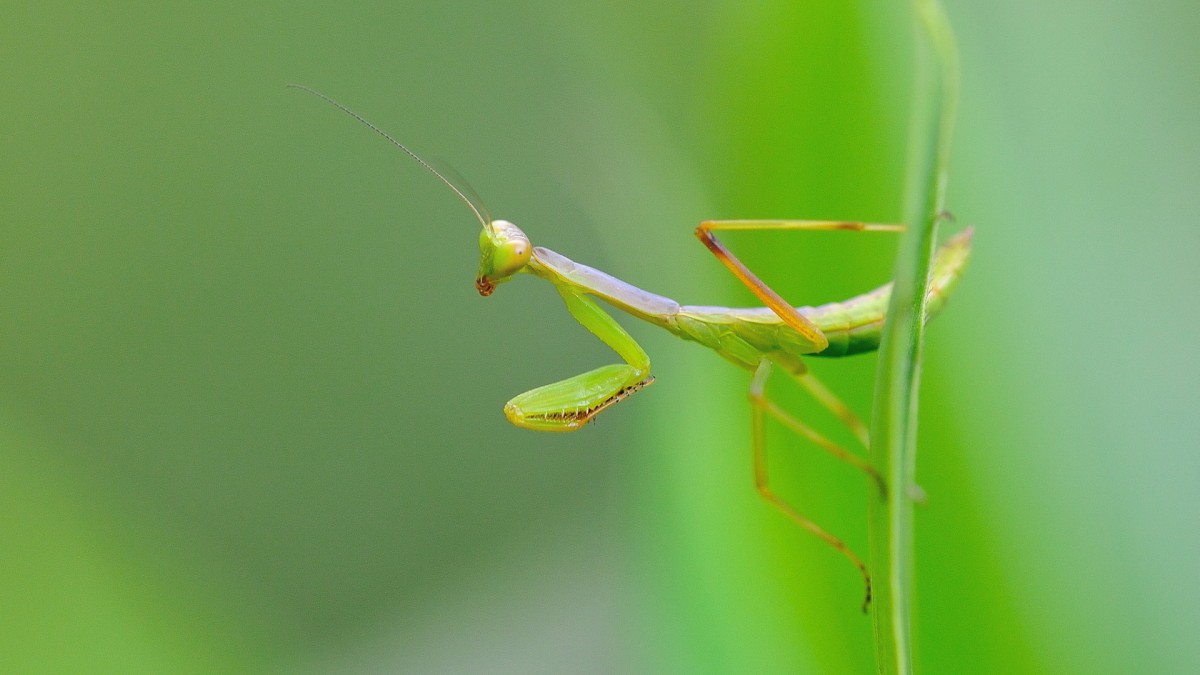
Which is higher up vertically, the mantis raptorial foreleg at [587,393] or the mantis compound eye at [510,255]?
the mantis compound eye at [510,255]

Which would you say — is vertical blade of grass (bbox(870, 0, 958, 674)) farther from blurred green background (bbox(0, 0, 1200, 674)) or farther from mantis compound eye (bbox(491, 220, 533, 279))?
mantis compound eye (bbox(491, 220, 533, 279))

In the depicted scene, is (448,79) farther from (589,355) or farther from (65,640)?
(65,640)

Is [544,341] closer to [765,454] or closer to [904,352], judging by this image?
[765,454]

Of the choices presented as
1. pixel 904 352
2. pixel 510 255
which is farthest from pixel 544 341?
pixel 904 352

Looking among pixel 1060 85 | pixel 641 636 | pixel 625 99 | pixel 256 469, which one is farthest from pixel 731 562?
pixel 256 469

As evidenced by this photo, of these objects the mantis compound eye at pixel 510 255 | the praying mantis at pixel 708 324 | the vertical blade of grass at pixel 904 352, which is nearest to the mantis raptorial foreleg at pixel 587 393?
the praying mantis at pixel 708 324

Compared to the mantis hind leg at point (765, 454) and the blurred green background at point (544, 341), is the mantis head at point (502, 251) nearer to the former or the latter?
the blurred green background at point (544, 341)

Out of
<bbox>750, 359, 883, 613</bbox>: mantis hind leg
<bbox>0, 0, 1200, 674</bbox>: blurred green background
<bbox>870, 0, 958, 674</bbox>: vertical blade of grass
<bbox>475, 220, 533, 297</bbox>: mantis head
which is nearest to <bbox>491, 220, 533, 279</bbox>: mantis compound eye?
<bbox>475, 220, 533, 297</bbox>: mantis head
